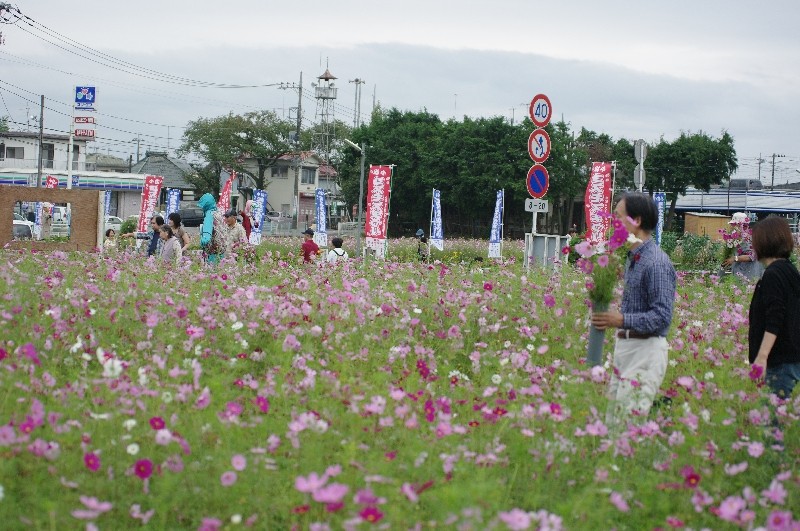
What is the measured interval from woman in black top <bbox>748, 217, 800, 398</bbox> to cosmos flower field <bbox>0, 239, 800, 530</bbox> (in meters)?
0.22

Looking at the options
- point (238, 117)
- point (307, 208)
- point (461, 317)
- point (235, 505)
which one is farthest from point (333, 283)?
point (307, 208)

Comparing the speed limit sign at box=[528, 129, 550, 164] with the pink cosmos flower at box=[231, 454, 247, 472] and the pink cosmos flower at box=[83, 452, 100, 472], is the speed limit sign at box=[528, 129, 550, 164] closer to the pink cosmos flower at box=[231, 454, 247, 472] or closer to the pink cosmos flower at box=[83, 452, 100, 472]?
the pink cosmos flower at box=[231, 454, 247, 472]

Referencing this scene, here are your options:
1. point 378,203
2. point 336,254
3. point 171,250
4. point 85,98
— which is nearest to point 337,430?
point 171,250

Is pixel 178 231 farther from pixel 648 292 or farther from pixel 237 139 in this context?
pixel 237 139

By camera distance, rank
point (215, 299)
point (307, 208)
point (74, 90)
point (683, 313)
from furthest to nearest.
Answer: point (307, 208) < point (74, 90) < point (683, 313) < point (215, 299)

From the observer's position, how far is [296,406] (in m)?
4.59

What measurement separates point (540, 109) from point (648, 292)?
318 inches

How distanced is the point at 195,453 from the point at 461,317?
12.9ft

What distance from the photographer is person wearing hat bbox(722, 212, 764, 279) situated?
1300 cm

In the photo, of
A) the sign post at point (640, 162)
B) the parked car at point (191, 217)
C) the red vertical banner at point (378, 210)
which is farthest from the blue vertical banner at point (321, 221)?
the parked car at point (191, 217)

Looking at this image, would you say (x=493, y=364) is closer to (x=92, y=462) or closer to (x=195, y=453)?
(x=195, y=453)

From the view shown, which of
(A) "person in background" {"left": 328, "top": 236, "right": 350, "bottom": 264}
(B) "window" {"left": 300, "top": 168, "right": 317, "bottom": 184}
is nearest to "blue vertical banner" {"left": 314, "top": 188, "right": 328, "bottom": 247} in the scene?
(A) "person in background" {"left": 328, "top": 236, "right": 350, "bottom": 264}

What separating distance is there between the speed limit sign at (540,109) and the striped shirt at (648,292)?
7772 millimetres

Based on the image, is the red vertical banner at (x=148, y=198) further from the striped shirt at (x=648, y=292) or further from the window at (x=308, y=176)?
the window at (x=308, y=176)
